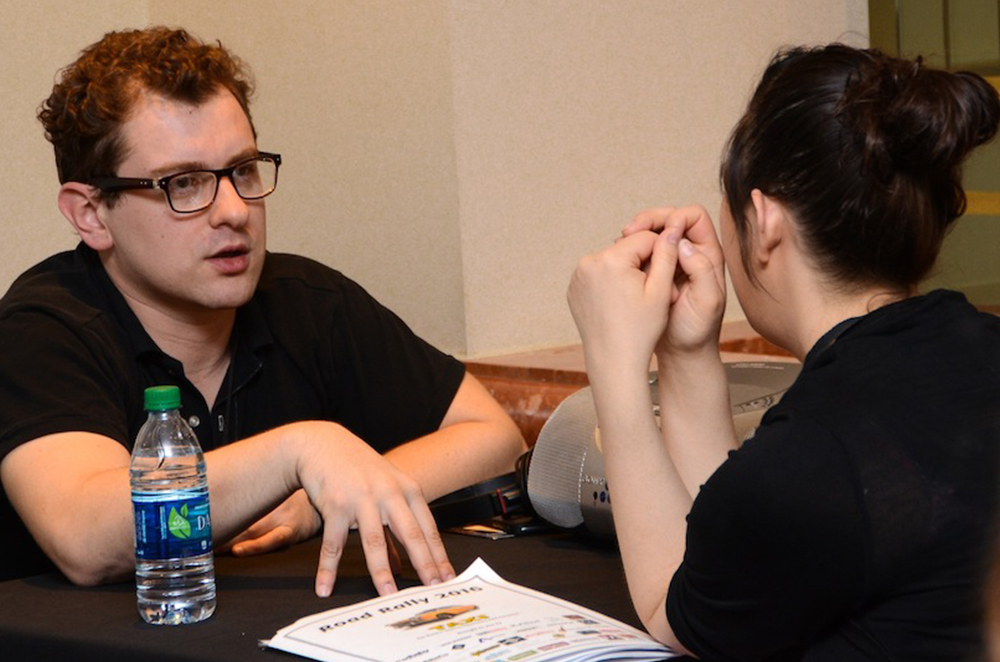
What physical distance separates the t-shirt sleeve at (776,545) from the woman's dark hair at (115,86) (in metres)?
1.08

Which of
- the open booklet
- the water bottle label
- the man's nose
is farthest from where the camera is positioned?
the man's nose

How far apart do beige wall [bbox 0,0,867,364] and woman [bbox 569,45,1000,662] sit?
1296mm

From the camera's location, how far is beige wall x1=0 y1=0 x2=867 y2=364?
2678mm

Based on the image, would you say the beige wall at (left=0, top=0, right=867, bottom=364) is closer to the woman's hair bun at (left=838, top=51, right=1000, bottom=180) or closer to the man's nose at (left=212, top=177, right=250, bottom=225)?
the man's nose at (left=212, top=177, right=250, bottom=225)

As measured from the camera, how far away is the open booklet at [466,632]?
1168mm

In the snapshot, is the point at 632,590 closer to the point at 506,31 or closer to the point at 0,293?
the point at 506,31

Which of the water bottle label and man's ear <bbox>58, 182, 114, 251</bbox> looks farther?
man's ear <bbox>58, 182, 114, 251</bbox>

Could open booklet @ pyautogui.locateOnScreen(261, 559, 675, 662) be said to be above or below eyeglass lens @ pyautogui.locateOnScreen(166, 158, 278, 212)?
below

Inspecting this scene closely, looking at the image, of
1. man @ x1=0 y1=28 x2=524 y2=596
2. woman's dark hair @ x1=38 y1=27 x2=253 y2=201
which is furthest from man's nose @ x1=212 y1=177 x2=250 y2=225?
woman's dark hair @ x1=38 y1=27 x2=253 y2=201

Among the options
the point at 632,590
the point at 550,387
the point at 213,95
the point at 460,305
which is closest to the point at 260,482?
the point at 632,590

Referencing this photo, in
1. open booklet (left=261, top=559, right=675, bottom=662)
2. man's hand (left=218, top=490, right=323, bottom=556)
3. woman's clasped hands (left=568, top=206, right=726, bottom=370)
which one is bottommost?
open booklet (left=261, top=559, right=675, bottom=662)

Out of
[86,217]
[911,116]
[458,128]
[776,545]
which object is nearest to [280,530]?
[86,217]

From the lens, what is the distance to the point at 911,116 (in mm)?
1193

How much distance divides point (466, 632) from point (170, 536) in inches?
13.2
